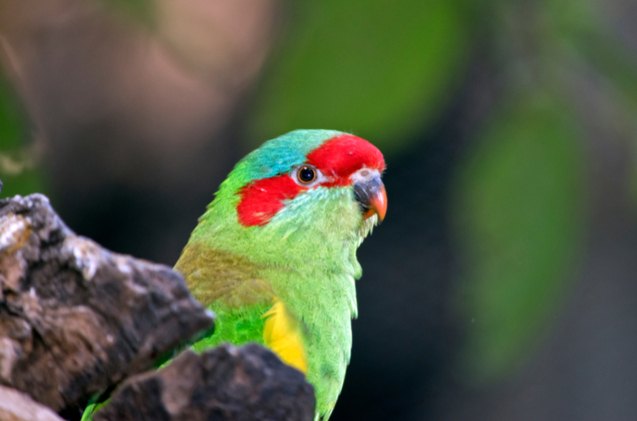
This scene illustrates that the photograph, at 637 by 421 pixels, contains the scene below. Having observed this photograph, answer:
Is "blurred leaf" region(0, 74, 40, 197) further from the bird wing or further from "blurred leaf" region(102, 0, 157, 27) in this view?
the bird wing

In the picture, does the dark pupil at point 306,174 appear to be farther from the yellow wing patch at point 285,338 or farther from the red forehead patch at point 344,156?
the yellow wing patch at point 285,338

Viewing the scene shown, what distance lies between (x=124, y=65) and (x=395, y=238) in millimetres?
1141

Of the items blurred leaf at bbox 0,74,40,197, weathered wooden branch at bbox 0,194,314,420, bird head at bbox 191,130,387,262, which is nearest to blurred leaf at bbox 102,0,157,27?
blurred leaf at bbox 0,74,40,197

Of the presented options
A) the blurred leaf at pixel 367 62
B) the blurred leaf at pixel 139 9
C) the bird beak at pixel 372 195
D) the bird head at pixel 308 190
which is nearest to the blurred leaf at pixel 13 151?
the blurred leaf at pixel 139 9

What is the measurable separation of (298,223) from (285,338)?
1.03 feet

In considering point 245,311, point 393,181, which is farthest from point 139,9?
point 393,181

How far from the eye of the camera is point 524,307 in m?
1.52

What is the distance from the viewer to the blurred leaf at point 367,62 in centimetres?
143

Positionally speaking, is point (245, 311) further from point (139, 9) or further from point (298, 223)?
point (139, 9)

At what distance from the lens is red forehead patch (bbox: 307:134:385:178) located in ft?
6.13

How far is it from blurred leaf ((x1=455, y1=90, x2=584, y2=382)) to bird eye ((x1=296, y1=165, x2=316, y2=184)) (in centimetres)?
39

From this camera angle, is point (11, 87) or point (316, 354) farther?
point (316, 354)

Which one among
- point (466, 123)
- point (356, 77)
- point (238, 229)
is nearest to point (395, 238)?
point (466, 123)

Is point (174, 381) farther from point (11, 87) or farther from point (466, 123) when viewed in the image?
point (466, 123)
